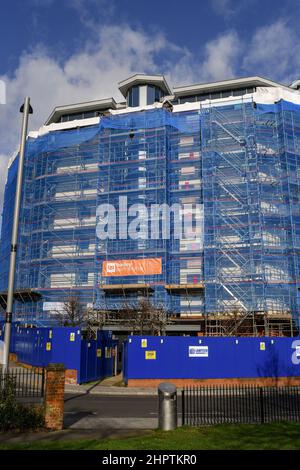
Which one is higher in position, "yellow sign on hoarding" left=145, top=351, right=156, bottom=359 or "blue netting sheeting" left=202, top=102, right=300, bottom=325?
"blue netting sheeting" left=202, top=102, right=300, bottom=325

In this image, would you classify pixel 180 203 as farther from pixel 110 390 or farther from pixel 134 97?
pixel 110 390

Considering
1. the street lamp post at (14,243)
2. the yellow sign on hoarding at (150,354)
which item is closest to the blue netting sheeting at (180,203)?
the yellow sign on hoarding at (150,354)

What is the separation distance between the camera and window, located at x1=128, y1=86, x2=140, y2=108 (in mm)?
63719

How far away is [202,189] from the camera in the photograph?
48688 mm

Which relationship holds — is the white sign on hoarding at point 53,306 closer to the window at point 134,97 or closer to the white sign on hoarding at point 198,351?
the white sign on hoarding at point 198,351

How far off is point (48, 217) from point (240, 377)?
3555cm

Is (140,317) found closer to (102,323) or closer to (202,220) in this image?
(102,323)

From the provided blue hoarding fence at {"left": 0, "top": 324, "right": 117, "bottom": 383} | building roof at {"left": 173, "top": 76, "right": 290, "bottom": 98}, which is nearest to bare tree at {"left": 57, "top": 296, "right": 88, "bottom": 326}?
blue hoarding fence at {"left": 0, "top": 324, "right": 117, "bottom": 383}

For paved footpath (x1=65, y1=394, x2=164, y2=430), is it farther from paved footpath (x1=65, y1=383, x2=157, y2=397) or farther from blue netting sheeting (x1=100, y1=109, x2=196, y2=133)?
blue netting sheeting (x1=100, y1=109, x2=196, y2=133)

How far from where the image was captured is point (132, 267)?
47.4 metres

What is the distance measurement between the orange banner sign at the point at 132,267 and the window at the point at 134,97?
26254 mm

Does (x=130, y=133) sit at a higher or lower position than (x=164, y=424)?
higher
